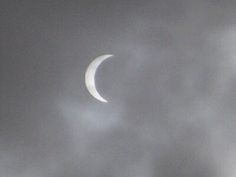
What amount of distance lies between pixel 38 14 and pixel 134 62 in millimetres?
4399

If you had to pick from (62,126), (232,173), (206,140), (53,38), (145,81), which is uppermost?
(53,38)

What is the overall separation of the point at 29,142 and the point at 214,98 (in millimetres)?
7938

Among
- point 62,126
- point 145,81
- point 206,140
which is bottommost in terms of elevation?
point 206,140

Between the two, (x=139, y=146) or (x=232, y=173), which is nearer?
(x=232, y=173)

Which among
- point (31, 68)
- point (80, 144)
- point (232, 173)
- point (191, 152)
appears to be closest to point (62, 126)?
point (80, 144)

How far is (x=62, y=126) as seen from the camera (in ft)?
51.5

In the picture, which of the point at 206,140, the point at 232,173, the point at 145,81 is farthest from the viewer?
the point at 145,81

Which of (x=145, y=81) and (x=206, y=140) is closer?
(x=206, y=140)

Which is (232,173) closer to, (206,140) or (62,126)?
(206,140)

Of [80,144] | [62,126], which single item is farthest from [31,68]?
[80,144]

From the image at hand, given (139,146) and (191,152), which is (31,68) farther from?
(191,152)

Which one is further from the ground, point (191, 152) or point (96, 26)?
point (96, 26)

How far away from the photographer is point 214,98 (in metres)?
15.4

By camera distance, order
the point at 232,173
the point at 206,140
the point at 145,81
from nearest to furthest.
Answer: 1. the point at 232,173
2. the point at 206,140
3. the point at 145,81
